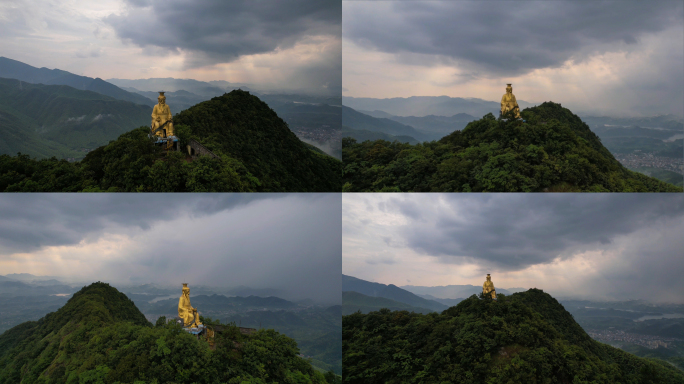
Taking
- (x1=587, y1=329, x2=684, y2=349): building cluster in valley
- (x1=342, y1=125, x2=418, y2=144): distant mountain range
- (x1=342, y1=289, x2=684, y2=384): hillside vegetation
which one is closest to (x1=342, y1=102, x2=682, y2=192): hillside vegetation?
(x1=342, y1=125, x2=418, y2=144): distant mountain range

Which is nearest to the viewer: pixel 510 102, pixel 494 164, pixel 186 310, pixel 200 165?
pixel 186 310

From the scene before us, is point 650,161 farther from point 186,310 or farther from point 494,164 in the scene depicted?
point 186,310

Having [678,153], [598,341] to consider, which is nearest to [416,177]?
[598,341]

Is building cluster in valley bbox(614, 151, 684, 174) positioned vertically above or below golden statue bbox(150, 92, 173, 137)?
below

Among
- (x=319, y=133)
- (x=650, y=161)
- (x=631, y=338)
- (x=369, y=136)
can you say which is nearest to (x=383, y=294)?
(x=369, y=136)

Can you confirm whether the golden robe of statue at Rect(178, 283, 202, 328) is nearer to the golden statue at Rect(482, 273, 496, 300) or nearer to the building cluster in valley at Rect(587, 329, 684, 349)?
the golden statue at Rect(482, 273, 496, 300)
